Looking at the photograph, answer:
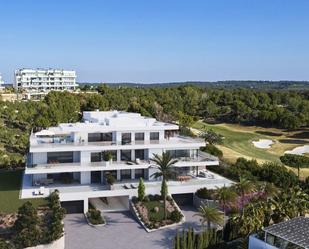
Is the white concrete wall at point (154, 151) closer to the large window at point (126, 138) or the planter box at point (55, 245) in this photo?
the large window at point (126, 138)

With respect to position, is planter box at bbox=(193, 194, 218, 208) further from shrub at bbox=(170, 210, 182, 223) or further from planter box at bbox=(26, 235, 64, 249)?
planter box at bbox=(26, 235, 64, 249)

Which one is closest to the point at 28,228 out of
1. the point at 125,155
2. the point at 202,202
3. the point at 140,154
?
the point at 125,155

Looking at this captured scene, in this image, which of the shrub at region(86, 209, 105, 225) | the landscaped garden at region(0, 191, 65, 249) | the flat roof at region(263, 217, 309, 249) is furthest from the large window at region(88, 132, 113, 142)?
the flat roof at region(263, 217, 309, 249)

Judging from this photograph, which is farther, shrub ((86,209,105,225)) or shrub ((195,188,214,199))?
shrub ((195,188,214,199))

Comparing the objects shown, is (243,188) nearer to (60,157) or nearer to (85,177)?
(85,177)

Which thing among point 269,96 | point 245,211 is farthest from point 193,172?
point 269,96

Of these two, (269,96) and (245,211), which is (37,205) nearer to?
(245,211)

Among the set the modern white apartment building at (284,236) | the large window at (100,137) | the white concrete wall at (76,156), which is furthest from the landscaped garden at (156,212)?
the modern white apartment building at (284,236)
